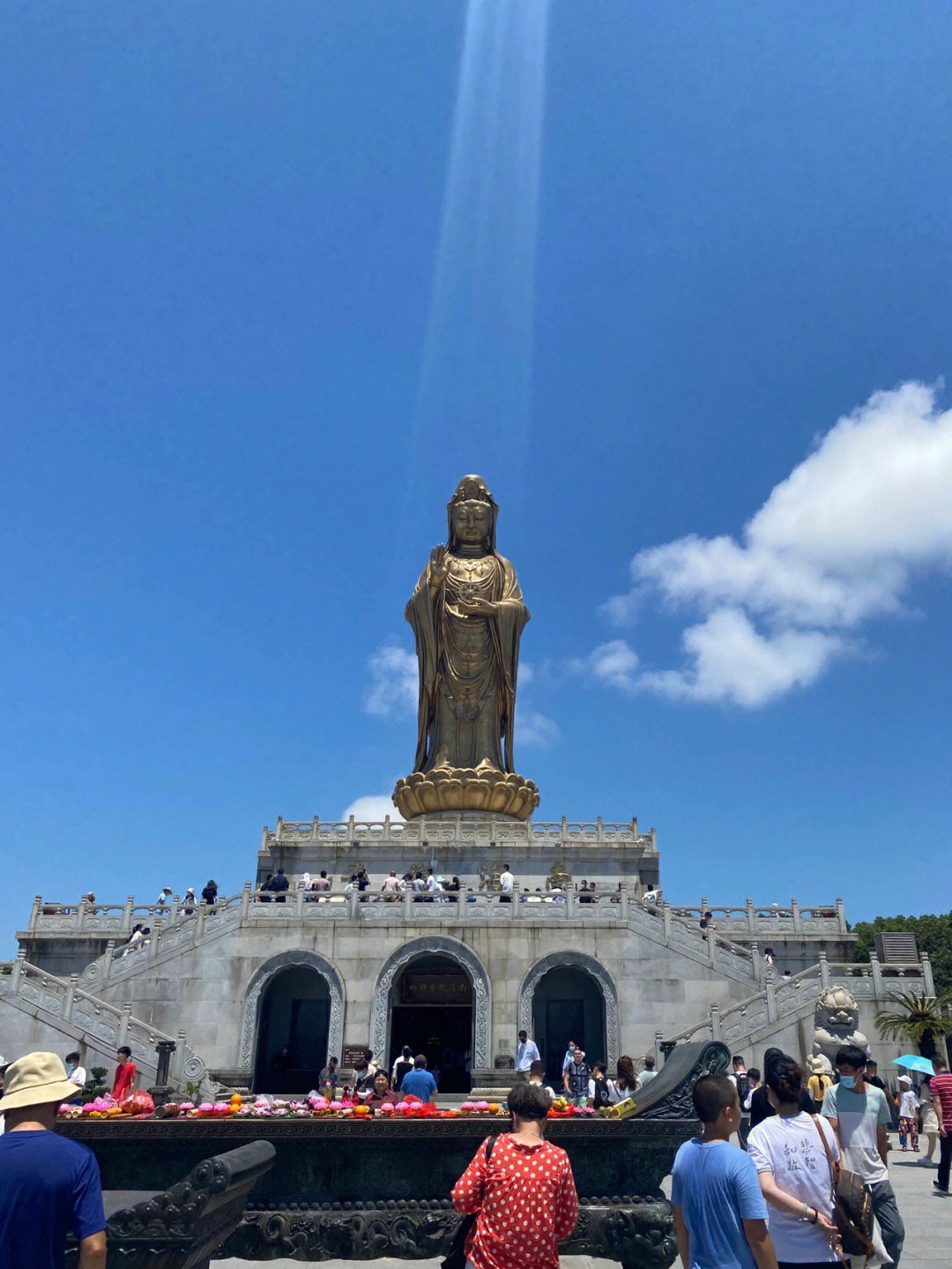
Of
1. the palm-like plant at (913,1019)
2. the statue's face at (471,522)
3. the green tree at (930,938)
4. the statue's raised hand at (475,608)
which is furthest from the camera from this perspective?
the green tree at (930,938)

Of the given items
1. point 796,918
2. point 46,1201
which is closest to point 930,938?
point 796,918

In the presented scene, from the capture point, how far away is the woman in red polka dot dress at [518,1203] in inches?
157

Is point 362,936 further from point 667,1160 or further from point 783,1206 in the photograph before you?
point 783,1206

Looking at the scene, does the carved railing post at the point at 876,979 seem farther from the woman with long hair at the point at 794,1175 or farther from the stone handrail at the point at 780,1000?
the woman with long hair at the point at 794,1175

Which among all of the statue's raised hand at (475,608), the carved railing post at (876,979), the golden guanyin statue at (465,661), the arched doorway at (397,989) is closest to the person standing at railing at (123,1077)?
the arched doorway at (397,989)

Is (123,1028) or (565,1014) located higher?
(565,1014)

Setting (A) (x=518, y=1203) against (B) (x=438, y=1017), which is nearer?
(A) (x=518, y=1203)

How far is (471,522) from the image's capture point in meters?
36.9

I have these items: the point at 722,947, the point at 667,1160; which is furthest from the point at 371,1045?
the point at 667,1160

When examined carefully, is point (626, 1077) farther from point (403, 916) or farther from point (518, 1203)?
point (403, 916)

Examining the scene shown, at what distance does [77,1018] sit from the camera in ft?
63.5

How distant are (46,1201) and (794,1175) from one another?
3.21 meters

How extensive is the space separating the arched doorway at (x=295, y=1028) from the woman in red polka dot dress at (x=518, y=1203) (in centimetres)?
1885

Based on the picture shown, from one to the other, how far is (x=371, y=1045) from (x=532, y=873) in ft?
28.0
